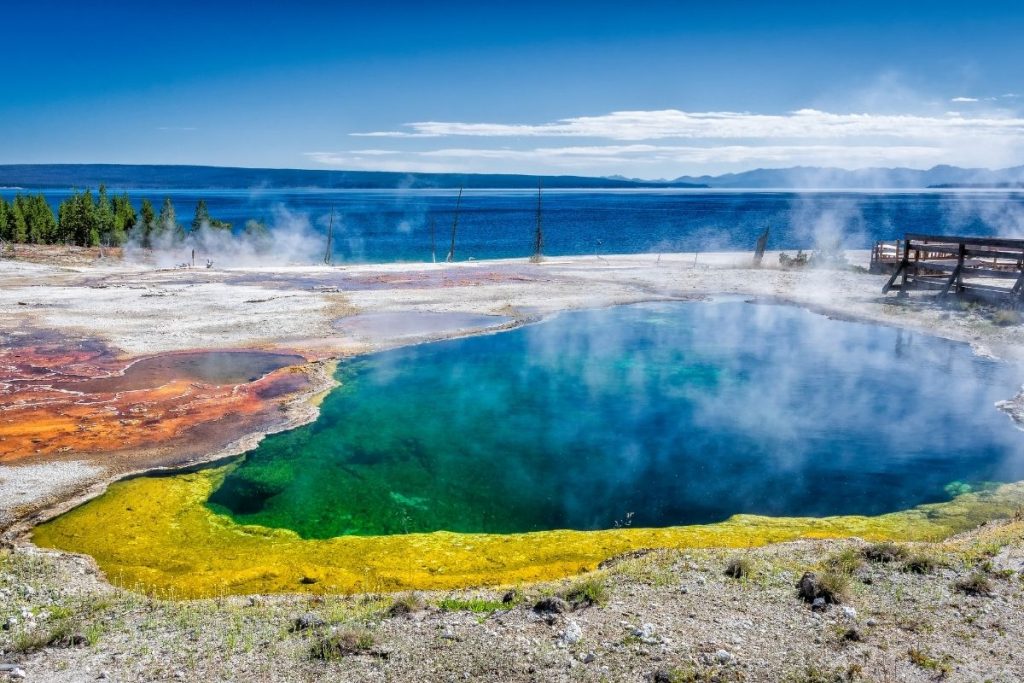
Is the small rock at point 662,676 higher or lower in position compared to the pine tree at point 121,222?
lower

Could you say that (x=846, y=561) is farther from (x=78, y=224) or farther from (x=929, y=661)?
(x=78, y=224)

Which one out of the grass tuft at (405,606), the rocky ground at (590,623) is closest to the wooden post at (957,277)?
the rocky ground at (590,623)

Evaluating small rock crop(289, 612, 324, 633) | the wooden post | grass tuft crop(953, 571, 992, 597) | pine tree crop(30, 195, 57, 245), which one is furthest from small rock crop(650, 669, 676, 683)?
pine tree crop(30, 195, 57, 245)

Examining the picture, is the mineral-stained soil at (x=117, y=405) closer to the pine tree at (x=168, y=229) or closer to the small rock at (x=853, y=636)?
the small rock at (x=853, y=636)

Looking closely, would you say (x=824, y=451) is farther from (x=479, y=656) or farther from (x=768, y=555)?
(x=479, y=656)

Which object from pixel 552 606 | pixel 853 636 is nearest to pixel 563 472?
pixel 552 606

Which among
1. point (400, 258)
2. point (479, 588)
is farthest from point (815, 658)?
point (400, 258)

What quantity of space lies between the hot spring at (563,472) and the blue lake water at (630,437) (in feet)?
0.24

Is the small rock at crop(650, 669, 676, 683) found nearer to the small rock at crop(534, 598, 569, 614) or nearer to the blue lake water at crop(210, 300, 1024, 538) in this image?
the small rock at crop(534, 598, 569, 614)

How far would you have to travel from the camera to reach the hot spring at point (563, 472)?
13.0 m

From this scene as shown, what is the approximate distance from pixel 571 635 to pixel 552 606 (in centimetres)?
72

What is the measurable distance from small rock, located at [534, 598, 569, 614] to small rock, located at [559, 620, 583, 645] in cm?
39

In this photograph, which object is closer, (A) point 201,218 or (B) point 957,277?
(B) point 957,277

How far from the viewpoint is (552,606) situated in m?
9.26
